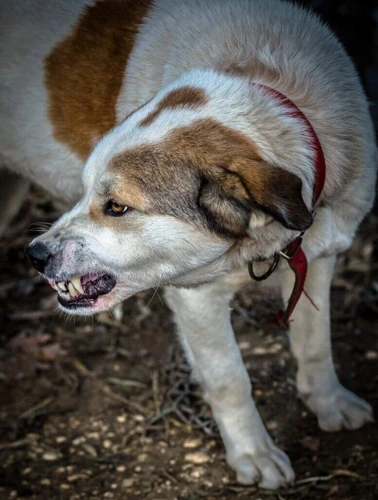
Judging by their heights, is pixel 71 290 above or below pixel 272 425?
above

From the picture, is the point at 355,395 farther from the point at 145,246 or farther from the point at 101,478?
the point at 145,246

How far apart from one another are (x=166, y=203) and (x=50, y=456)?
4.90 ft

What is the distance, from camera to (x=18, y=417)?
3.79m

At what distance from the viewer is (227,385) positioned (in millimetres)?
3268

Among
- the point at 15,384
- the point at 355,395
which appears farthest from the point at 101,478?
the point at 355,395

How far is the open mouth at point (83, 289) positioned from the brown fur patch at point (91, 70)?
32.2 inches

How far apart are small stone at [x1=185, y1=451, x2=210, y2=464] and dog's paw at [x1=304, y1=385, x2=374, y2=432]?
0.51 metres

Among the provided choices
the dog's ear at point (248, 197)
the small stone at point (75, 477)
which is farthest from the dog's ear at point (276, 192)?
the small stone at point (75, 477)

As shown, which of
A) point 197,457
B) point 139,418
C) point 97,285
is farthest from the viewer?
point 139,418

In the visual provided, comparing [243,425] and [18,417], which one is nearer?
[243,425]

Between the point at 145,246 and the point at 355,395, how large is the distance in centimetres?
150

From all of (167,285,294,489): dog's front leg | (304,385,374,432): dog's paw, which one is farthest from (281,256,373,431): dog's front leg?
(167,285,294,489): dog's front leg

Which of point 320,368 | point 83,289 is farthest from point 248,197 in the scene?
point 320,368

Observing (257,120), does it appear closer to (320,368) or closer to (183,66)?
(183,66)
